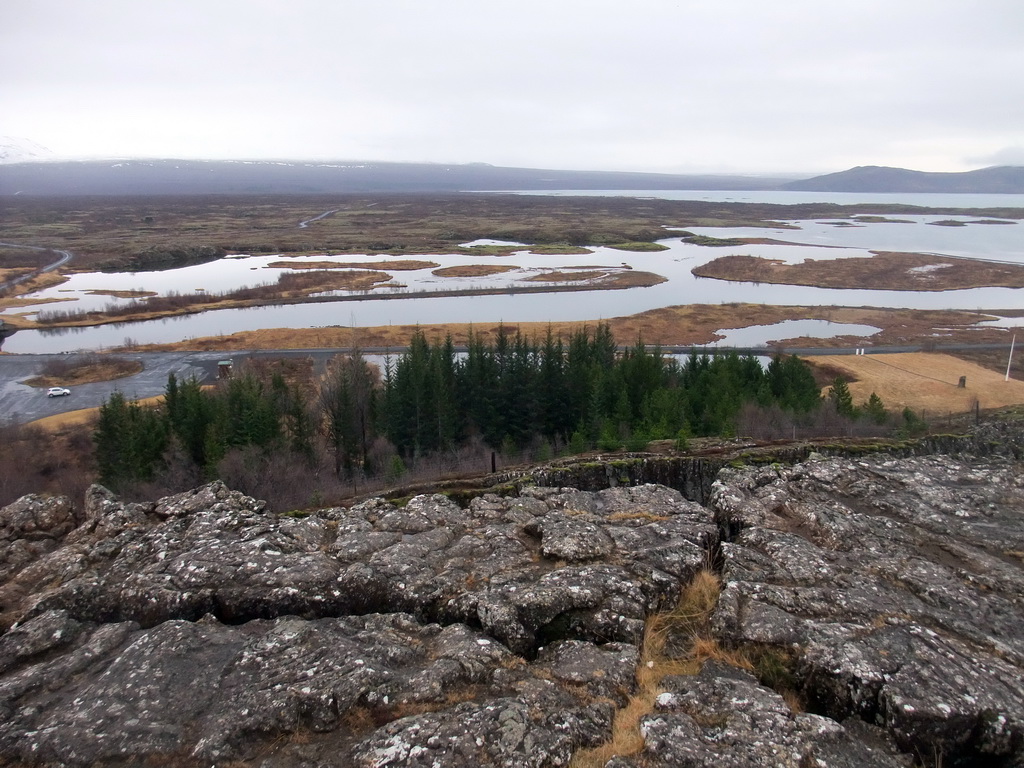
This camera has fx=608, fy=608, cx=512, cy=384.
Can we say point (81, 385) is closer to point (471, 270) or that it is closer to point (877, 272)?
point (471, 270)

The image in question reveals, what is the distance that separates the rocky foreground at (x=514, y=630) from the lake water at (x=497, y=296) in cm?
4901

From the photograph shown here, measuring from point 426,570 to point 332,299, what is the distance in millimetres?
74166

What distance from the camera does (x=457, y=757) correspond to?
5574 mm

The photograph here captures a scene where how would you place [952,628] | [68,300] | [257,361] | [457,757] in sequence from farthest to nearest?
[68,300] < [257,361] < [952,628] < [457,757]

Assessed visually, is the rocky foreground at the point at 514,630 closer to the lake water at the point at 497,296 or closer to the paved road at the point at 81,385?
the paved road at the point at 81,385

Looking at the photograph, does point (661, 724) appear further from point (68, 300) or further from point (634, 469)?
point (68, 300)

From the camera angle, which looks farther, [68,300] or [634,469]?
[68,300]

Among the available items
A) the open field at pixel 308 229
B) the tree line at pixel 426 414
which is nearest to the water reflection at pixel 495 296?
the open field at pixel 308 229

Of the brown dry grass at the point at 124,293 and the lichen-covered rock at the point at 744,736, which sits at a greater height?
the lichen-covered rock at the point at 744,736

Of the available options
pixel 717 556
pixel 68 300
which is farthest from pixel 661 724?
pixel 68 300

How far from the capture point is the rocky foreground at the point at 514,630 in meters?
5.87

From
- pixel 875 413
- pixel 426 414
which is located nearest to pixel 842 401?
pixel 875 413

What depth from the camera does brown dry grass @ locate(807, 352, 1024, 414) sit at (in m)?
37.4

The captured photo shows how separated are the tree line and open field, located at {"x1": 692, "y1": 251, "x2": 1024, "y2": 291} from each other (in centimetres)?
6185
